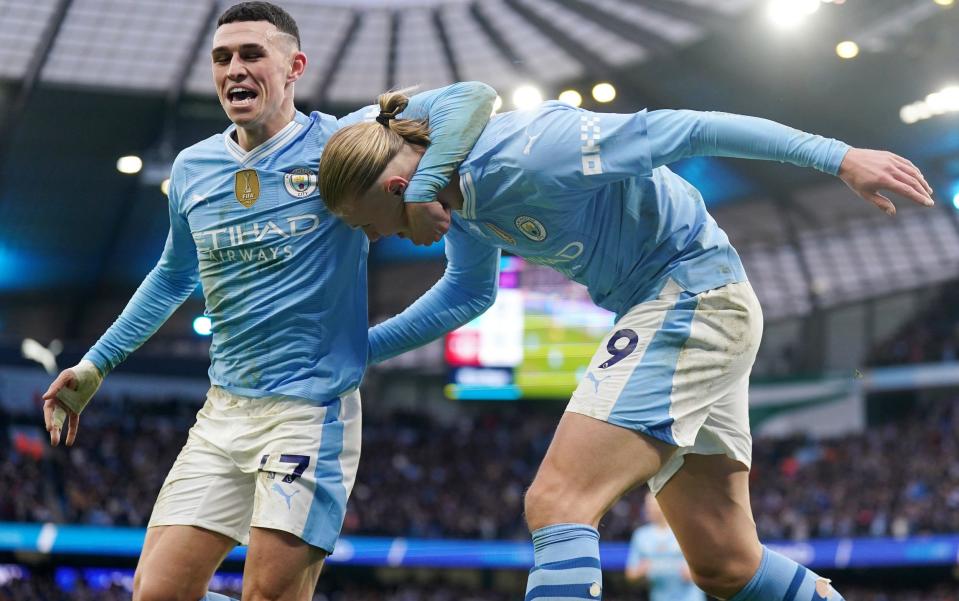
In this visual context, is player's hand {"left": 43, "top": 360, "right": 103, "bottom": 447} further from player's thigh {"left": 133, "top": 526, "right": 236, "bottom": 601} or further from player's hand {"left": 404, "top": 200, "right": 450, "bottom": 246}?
player's hand {"left": 404, "top": 200, "right": 450, "bottom": 246}

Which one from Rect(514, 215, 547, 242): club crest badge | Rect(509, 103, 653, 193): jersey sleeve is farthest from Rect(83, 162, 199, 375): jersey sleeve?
Rect(509, 103, 653, 193): jersey sleeve

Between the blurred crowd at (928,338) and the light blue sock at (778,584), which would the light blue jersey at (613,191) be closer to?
the light blue sock at (778,584)

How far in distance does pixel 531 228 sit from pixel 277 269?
852 millimetres

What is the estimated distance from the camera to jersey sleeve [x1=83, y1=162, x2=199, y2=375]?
3596mm

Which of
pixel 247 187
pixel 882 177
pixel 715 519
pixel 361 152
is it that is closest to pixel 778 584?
pixel 715 519

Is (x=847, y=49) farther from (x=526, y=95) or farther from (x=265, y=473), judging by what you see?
(x=265, y=473)

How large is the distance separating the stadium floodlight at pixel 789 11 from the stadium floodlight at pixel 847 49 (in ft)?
3.68

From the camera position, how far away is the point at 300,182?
130 inches

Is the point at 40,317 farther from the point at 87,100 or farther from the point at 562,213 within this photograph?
the point at 562,213

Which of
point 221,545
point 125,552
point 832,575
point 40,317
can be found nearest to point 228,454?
point 221,545

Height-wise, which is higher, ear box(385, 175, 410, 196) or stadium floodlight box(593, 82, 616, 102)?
stadium floodlight box(593, 82, 616, 102)

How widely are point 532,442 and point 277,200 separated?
2459 cm

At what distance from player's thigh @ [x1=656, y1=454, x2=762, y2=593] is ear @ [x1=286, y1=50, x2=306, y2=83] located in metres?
1.74

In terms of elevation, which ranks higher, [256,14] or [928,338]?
[928,338]
